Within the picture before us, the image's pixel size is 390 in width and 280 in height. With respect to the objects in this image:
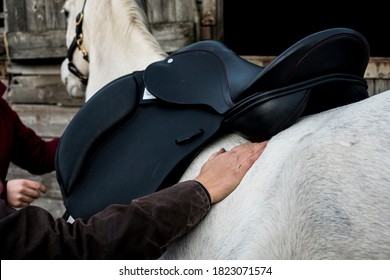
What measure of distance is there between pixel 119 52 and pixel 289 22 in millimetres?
4674

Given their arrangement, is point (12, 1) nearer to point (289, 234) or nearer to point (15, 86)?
point (15, 86)

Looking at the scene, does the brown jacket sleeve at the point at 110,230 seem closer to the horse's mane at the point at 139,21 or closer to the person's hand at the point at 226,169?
the person's hand at the point at 226,169

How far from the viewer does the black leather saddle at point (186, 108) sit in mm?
1414

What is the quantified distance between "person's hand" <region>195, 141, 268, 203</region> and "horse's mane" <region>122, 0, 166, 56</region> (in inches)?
29.8

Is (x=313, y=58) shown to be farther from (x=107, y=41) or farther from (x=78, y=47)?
(x=78, y=47)

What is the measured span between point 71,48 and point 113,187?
121cm

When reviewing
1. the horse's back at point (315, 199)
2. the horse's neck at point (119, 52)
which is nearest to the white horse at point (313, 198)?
the horse's back at point (315, 199)

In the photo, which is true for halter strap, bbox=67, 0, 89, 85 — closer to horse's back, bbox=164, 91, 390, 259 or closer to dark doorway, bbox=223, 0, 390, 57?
horse's back, bbox=164, 91, 390, 259

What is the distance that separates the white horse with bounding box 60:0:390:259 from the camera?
1.07 m

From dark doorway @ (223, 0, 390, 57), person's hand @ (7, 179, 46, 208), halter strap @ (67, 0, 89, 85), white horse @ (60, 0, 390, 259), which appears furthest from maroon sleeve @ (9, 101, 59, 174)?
dark doorway @ (223, 0, 390, 57)

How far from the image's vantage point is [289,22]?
6.52m

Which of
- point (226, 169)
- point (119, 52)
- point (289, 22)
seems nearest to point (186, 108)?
point (226, 169)

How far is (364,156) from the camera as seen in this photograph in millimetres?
1119
